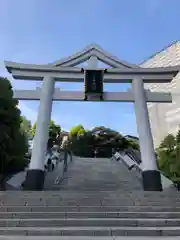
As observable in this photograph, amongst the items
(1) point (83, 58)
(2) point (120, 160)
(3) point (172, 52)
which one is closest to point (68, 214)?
(1) point (83, 58)

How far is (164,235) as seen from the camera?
5.77 metres

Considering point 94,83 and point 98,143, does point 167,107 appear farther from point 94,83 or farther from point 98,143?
point 94,83

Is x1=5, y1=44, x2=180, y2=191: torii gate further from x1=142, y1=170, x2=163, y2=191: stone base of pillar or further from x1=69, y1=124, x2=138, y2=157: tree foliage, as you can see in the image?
x1=69, y1=124, x2=138, y2=157: tree foliage

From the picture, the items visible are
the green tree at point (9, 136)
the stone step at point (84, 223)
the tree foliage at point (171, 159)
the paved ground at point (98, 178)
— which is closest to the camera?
the stone step at point (84, 223)

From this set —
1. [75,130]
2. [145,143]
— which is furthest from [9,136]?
[75,130]

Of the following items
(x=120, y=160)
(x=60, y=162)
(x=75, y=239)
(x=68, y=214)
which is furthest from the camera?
(x=120, y=160)

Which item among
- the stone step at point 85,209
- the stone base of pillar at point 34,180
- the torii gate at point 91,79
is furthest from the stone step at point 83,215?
the torii gate at point 91,79

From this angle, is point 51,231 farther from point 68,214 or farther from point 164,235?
point 164,235

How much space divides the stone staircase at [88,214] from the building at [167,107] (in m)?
22.3

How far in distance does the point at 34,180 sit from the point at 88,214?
13.6ft

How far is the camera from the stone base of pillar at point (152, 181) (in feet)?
33.8

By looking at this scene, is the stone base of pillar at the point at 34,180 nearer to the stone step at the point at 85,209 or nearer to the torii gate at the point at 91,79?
the torii gate at the point at 91,79

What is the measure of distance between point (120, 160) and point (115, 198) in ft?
32.1

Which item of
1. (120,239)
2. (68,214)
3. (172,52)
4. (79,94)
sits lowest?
(120,239)
